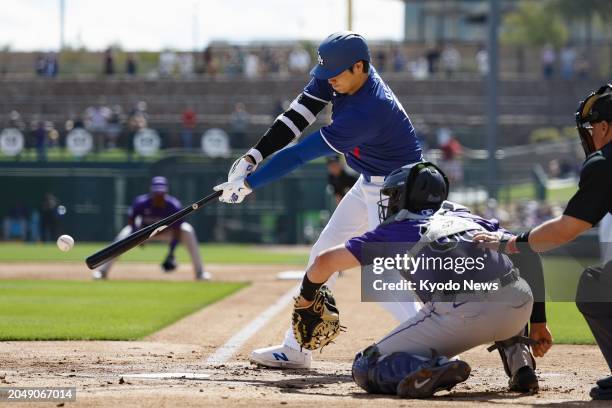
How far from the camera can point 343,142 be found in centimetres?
697

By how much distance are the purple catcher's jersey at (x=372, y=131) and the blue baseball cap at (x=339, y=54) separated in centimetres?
19

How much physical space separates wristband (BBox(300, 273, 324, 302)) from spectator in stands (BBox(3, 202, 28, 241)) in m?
24.2

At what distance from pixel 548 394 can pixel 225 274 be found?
452 inches

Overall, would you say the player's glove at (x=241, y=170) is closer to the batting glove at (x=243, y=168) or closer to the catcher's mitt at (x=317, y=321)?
the batting glove at (x=243, y=168)

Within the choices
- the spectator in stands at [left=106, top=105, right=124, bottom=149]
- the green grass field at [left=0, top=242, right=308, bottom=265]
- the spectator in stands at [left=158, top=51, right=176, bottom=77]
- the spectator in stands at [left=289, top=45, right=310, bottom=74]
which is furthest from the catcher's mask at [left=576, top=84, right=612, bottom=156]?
the spectator in stands at [left=158, top=51, right=176, bottom=77]

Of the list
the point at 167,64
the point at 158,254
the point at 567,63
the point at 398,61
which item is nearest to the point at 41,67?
the point at 167,64

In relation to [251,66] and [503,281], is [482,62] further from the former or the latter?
[503,281]

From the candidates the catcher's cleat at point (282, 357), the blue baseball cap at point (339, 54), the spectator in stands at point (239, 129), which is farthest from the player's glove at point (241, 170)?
the spectator in stands at point (239, 129)

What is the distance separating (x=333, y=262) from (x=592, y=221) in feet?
4.29

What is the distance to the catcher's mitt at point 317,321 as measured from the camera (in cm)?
670

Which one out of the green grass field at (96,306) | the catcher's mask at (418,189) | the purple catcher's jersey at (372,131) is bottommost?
the green grass field at (96,306)

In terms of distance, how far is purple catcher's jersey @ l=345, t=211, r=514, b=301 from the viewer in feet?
19.3

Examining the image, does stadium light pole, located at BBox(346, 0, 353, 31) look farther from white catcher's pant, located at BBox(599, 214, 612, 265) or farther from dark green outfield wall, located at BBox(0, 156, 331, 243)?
dark green outfield wall, located at BBox(0, 156, 331, 243)

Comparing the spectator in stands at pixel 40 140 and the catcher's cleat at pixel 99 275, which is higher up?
the spectator in stands at pixel 40 140
